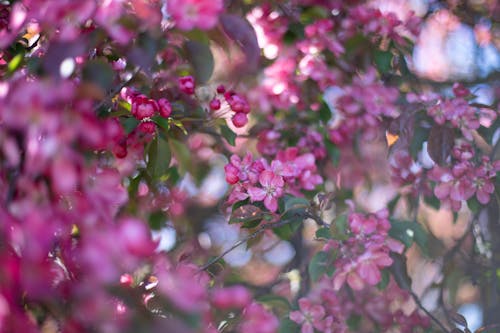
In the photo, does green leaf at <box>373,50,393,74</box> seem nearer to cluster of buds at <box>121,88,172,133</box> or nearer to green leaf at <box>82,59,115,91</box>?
cluster of buds at <box>121,88,172,133</box>

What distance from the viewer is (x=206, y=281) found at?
1178 millimetres

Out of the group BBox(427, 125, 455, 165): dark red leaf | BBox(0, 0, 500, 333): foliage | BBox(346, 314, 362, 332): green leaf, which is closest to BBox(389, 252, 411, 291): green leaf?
BBox(0, 0, 500, 333): foliage

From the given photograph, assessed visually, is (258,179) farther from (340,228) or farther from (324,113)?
(324,113)

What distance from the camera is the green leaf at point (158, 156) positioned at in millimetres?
1260

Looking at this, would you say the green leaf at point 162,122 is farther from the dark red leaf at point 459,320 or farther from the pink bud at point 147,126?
the dark red leaf at point 459,320

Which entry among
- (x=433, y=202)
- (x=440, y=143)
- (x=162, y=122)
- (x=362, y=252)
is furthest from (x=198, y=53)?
(x=433, y=202)

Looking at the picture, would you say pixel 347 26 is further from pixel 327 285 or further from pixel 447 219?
pixel 447 219

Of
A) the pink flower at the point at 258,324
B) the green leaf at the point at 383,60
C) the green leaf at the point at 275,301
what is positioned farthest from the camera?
the green leaf at the point at 383,60

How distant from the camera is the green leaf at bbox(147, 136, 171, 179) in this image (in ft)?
4.13

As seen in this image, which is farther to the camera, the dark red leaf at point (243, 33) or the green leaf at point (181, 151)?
the green leaf at point (181, 151)

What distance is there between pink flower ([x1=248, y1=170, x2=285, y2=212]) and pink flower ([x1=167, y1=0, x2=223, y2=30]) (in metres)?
0.41

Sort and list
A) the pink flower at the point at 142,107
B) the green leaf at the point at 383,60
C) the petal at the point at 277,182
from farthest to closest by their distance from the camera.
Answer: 1. the green leaf at the point at 383,60
2. the petal at the point at 277,182
3. the pink flower at the point at 142,107

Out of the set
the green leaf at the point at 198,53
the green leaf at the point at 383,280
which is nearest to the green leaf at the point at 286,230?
the green leaf at the point at 383,280

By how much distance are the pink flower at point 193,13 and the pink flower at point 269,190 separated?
0.41 metres
